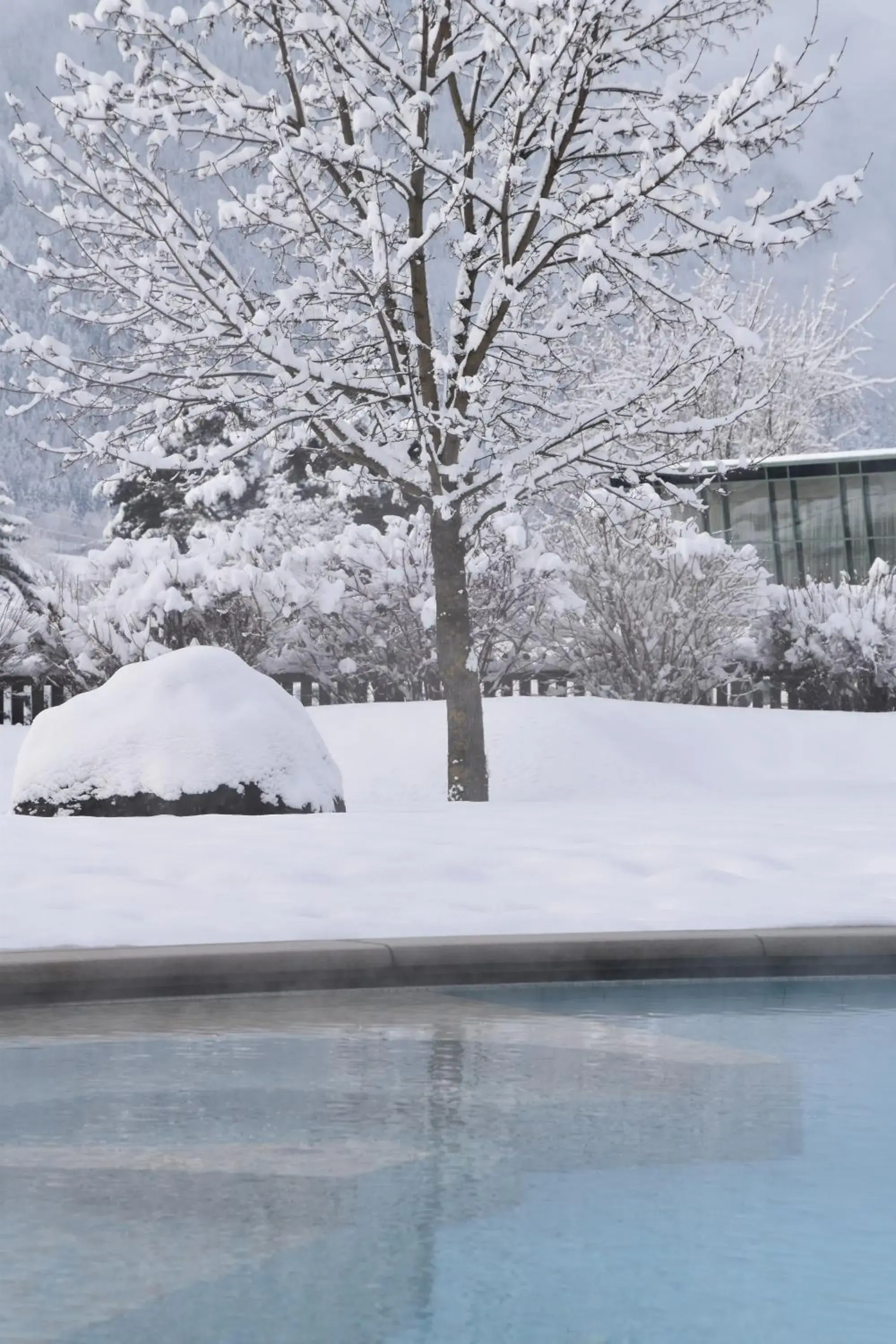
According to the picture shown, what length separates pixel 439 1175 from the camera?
4.64 meters

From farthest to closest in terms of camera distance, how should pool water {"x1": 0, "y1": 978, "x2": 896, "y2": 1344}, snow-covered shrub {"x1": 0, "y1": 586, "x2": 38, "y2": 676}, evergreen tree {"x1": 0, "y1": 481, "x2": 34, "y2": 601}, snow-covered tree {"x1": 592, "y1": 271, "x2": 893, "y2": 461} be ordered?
1. snow-covered tree {"x1": 592, "y1": 271, "x2": 893, "y2": 461}
2. evergreen tree {"x1": 0, "y1": 481, "x2": 34, "y2": 601}
3. snow-covered shrub {"x1": 0, "y1": 586, "x2": 38, "y2": 676}
4. pool water {"x1": 0, "y1": 978, "x2": 896, "y2": 1344}

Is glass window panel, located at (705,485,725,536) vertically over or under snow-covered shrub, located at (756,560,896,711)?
over

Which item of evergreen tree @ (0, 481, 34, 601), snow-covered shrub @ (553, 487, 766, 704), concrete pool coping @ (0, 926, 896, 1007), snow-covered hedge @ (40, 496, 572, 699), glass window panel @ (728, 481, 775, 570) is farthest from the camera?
glass window panel @ (728, 481, 775, 570)

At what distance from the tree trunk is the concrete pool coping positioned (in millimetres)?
8276

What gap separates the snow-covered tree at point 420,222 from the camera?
14.5 m

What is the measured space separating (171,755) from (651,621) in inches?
525

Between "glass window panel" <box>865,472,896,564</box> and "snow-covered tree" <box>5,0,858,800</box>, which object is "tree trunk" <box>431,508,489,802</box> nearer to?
"snow-covered tree" <box>5,0,858,800</box>

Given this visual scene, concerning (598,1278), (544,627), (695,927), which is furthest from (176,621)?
(598,1278)

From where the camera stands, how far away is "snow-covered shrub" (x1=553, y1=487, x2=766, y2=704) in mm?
25109

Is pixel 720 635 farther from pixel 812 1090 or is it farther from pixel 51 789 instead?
pixel 812 1090

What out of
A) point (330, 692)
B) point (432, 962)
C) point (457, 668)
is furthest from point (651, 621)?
point (432, 962)

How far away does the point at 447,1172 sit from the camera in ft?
15.3

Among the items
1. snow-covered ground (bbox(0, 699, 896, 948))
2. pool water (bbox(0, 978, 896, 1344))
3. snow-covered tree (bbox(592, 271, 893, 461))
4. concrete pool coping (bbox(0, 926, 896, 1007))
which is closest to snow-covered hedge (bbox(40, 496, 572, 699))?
snow-covered ground (bbox(0, 699, 896, 948))

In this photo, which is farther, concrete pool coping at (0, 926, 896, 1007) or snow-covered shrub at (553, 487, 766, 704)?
snow-covered shrub at (553, 487, 766, 704)
